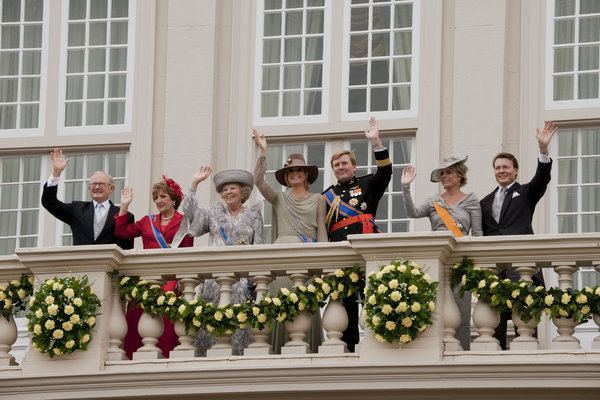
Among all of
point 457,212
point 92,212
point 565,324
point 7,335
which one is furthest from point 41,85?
point 565,324

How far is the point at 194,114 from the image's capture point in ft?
66.4

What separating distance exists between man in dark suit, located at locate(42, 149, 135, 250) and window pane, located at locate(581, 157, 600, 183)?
493 cm

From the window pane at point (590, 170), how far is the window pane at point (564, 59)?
3.32ft

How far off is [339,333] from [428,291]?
907mm

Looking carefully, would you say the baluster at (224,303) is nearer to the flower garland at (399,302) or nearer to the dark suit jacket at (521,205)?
the flower garland at (399,302)

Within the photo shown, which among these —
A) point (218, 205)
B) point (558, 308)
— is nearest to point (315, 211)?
point (218, 205)

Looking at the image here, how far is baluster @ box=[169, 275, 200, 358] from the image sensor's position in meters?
16.0

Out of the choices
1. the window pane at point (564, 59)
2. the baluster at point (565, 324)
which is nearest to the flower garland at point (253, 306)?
the baluster at point (565, 324)

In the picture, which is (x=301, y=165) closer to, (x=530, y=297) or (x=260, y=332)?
(x=260, y=332)

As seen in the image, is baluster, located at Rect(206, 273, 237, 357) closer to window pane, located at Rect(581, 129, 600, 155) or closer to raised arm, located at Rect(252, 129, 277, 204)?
raised arm, located at Rect(252, 129, 277, 204)

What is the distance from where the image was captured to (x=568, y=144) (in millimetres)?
19453

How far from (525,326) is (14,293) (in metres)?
Result: 4.61

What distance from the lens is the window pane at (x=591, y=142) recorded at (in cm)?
1938

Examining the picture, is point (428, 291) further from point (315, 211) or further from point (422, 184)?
point (422, 184)
